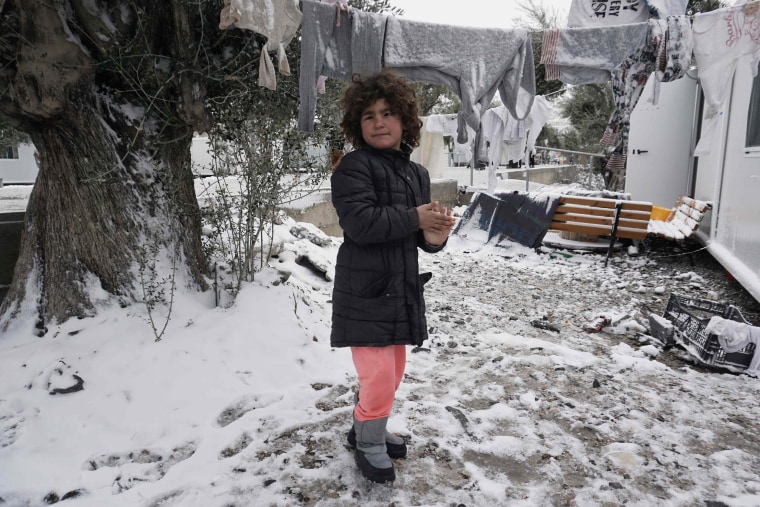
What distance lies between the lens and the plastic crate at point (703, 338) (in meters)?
3.38

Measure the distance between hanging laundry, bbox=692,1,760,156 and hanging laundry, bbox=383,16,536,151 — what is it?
4.17ft

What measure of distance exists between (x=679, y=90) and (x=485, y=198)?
4426 millimetres

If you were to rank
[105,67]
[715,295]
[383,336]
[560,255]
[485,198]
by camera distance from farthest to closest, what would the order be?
[485,198], [560,255], [715,295], [105,67], [383,336]

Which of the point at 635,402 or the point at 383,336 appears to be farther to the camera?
the point at 635,402

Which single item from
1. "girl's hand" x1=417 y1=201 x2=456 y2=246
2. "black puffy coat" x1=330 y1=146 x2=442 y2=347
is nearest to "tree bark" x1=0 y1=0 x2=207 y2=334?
"black puffy coat" x1=330 y1=146 x2=442 y2=347

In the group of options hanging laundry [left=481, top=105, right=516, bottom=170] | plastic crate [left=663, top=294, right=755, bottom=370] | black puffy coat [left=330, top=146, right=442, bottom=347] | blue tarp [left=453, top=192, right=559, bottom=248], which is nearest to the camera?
black puffy coat [left=330, top=146, right=442, bottom=347]

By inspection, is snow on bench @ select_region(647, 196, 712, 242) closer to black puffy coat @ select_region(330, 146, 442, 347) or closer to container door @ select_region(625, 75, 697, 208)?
container door @ select_region(625, 75, 697, 208)

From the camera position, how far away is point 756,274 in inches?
184

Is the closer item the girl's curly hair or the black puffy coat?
the black puffy coat

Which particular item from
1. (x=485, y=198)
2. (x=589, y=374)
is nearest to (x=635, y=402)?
(x=589, y=374)

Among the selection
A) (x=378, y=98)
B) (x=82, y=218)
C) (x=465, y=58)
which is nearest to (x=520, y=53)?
(x=465, y=58)

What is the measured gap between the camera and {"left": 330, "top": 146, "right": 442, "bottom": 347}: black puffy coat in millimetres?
1881

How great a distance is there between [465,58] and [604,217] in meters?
4.95

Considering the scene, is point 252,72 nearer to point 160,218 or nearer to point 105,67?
point 105,67
